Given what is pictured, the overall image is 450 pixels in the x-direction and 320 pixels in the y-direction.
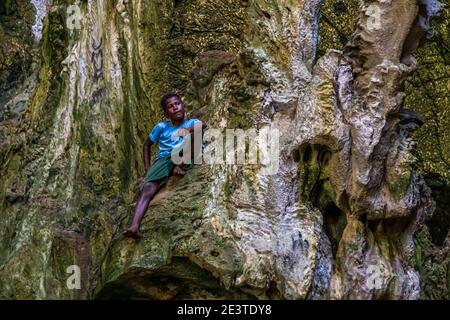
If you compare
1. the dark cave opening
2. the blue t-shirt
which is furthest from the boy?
the dark cave opening

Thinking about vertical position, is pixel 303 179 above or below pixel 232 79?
below

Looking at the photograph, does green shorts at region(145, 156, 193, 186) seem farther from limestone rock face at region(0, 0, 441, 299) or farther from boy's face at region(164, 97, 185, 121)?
boy's face at region(164, 97, 185, 121)

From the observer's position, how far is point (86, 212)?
32.9 ft

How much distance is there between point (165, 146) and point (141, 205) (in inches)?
19.1

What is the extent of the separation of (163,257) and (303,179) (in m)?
1.20

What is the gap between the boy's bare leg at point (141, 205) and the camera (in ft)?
27.6

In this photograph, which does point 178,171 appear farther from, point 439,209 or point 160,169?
point 439,209

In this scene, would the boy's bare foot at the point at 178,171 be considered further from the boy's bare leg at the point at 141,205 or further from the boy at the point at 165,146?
the boy's bare leg at the point at 141,205

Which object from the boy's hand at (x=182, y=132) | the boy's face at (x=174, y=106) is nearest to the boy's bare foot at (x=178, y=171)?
the boy's hand at (x=182, y=132)

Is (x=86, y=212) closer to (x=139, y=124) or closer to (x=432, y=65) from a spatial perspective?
(x=139, y=124)

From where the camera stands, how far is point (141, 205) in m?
8.52

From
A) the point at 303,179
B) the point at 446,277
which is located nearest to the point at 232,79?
the point at 303,179

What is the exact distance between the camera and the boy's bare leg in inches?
331

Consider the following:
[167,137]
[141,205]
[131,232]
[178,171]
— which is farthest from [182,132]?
[131,232]
